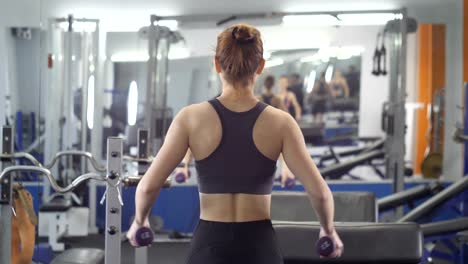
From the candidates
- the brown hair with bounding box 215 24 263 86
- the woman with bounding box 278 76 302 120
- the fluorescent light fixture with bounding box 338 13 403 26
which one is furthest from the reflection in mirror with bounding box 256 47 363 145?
the brown hair with bounding box 215 24 263 86

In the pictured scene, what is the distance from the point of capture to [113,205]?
Result: 2752mm

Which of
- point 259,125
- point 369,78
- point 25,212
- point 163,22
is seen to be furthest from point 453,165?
point 259,125

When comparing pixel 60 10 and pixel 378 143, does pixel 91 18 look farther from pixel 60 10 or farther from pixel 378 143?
pixel 378 143

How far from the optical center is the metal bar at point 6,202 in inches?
109

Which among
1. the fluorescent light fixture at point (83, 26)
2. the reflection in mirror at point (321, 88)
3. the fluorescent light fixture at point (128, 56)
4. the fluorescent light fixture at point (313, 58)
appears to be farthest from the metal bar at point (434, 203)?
the fluorescent light fixture at point (83, 26)

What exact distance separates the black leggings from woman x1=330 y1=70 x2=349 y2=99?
13.8ft

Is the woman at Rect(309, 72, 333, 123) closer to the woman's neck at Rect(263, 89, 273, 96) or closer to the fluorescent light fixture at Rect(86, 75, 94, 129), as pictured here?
the woman's neck at Rect(263, 89, 273, 96)

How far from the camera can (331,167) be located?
5.57 meters

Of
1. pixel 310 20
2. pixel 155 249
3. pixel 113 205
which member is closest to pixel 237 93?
pixel 113 205

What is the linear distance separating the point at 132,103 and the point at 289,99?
1.49m

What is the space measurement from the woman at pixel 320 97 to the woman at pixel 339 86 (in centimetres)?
5

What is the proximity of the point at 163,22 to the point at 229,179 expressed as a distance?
4055 mm

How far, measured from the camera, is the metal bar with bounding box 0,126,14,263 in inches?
109

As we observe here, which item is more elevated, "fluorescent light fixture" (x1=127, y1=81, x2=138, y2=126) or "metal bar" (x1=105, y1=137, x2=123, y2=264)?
"fluorescent light fixture" (x1=127, y1=81, x2=138, y2=126)
